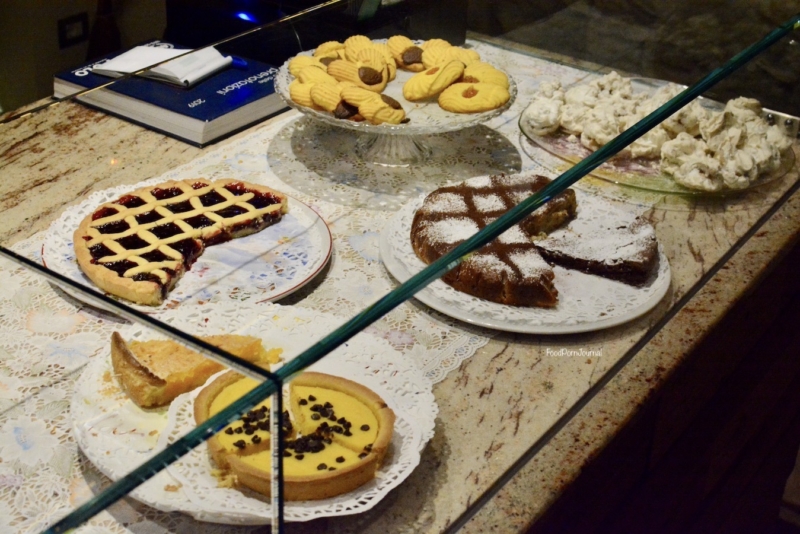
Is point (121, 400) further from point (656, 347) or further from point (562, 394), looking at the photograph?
point (656, 347)

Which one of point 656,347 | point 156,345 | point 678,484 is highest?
point 156,345

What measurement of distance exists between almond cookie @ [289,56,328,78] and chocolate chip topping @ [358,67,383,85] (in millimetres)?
63

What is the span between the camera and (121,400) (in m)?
0.63

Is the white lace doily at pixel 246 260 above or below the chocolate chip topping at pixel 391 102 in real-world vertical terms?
below

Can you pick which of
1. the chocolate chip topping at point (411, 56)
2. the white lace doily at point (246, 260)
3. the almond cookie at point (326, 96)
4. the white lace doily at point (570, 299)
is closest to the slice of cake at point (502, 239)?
the white lace doily at point (570, 299)

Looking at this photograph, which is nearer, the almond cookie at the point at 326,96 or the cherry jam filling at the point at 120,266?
the cherry jam filling at the point at 120,266

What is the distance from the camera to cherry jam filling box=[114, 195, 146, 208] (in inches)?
36.1

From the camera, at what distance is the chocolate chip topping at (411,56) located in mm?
1148

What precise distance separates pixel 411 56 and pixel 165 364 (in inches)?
27.6

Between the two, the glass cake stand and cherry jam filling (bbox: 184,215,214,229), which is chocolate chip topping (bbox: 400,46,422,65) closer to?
the glass cake stand

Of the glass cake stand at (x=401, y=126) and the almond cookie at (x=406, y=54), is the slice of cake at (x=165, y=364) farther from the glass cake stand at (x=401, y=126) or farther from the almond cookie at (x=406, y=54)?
the almond cookie at (x=406, y=54)

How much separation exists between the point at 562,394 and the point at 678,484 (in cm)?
46

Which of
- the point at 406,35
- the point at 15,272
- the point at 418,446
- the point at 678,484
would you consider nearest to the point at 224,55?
the point at 406,35

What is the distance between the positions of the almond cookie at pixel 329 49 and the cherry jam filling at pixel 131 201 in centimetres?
36
